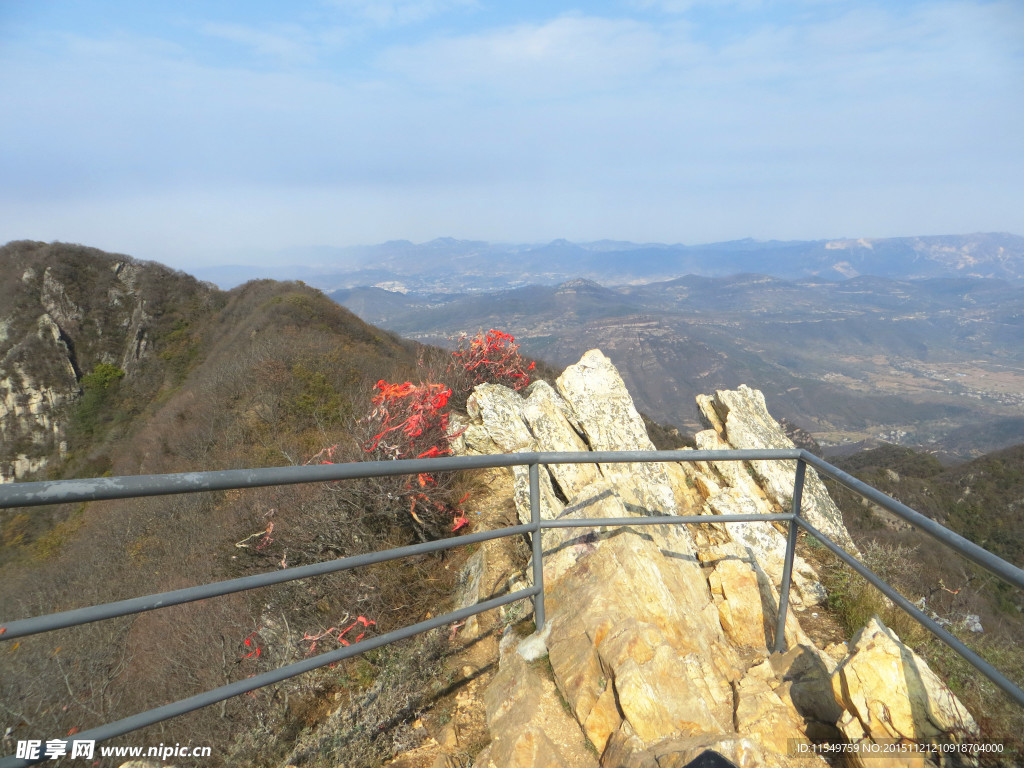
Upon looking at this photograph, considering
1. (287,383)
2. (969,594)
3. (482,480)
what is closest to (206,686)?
(482,480)

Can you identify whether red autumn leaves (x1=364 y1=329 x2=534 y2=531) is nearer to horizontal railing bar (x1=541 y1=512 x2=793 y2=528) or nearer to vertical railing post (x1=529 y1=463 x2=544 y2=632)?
vertical railing post (x1=529 y1=463 x2=544 y2=632)

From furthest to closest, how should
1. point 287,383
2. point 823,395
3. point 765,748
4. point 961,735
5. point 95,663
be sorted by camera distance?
point 823,395 < point 287,383 < point 95,663 < point 765,748 < point 961,735

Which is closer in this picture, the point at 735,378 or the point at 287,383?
the point at 287,383

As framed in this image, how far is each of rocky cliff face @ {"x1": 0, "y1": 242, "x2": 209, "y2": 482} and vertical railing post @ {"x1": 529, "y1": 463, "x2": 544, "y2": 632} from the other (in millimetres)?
41684

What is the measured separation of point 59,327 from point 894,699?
→ 50.9 m

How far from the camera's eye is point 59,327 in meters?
38.2

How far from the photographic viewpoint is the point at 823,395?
155875 mm

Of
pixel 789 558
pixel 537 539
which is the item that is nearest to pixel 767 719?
pixel 789 558

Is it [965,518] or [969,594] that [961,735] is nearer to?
[969,594]

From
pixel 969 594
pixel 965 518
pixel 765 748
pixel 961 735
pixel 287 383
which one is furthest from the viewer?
pixel 965 518

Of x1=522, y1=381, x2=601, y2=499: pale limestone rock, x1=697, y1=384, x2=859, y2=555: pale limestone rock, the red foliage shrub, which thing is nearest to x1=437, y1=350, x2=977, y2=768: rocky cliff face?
x1=522, y1=381, x2=601, y2=499: pale limestone rock

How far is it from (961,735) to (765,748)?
2.50 feet

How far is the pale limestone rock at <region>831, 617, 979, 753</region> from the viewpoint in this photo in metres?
2.17
